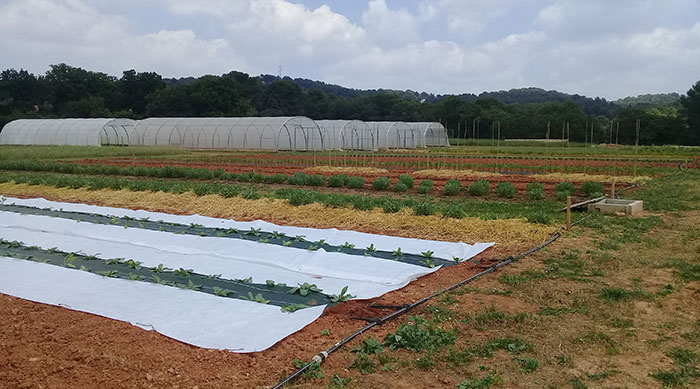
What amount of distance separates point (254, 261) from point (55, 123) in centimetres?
4105

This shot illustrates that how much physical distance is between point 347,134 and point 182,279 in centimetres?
3332

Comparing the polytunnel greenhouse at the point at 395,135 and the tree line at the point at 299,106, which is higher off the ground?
the tree line at the point at 299,106

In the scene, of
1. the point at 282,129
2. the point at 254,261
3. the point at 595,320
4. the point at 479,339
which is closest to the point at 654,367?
the point at 595,320

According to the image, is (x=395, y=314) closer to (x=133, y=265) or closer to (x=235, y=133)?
(x=133, y=265)

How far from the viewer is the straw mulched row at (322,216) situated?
8695 millimetres

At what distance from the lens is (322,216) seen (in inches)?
411

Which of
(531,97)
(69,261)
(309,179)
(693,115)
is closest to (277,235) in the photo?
(69,261)

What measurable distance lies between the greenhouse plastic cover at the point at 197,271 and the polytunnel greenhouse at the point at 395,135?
32.2 metres

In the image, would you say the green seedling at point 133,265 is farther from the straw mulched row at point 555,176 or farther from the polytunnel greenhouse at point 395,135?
the polytunnel greenhouse at point 395,135

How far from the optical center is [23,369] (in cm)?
398

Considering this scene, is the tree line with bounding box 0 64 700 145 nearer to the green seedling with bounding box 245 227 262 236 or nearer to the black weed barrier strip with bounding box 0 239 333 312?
the green seedling with bounding box 245 227 262 236

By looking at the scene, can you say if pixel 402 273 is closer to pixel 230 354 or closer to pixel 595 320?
pixel 595 320

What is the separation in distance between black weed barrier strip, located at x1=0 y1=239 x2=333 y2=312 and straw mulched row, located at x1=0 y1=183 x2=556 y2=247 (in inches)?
131

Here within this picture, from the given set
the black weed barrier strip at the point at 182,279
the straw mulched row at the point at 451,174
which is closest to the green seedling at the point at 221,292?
the black weed barrier strip at the point at 182,279
